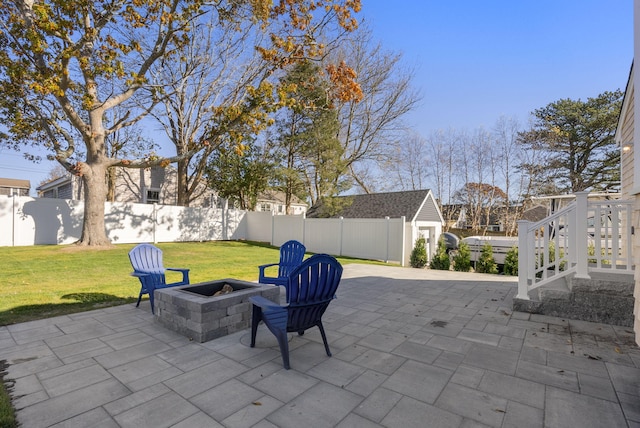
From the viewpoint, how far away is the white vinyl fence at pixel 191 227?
10992mm

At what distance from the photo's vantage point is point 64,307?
4.27 m

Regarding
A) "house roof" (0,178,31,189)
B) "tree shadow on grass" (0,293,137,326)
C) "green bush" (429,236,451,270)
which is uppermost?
"house roof" (0,178,31,189)

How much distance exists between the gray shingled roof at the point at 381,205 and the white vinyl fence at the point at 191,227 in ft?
6.54

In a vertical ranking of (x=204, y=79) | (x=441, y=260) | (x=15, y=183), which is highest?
(x=204, y=79)

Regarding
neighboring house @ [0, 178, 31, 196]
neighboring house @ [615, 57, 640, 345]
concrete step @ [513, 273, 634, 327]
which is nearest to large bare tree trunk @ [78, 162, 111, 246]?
concrete step @ [513, 273, 634, 327]

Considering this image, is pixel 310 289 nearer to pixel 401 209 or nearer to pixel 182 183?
pixel 401 209

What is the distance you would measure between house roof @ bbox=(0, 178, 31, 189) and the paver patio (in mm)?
36129

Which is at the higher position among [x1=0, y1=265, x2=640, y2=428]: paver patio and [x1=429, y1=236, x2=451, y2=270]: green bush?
[x1=429, y1=236, x2=451, y2=270]: green bush

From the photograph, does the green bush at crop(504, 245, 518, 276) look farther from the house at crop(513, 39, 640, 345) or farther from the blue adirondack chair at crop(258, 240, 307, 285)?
the blue adirondack chair at crop(258, 240, 307, 285)

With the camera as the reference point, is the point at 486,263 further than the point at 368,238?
No

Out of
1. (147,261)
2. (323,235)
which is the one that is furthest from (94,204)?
(323,235)

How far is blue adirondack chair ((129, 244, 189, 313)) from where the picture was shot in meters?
4.07

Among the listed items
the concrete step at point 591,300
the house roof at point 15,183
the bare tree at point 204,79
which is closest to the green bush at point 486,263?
the concrete step at point 591,300

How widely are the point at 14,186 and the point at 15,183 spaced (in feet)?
4.04
